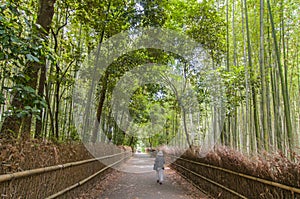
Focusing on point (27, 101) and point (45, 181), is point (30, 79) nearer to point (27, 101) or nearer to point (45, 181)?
point (27, 101)

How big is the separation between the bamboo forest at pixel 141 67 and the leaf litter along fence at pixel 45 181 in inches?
2.7

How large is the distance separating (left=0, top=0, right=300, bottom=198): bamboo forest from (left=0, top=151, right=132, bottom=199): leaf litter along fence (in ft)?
0.22

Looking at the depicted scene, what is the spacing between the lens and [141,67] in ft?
30.2

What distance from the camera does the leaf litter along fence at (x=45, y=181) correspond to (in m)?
2.50

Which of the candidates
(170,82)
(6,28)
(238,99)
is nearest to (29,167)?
(6,28)

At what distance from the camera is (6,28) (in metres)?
2.36

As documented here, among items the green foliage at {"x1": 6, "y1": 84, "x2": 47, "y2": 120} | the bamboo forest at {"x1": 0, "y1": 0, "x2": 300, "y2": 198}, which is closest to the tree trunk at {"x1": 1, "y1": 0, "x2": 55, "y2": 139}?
the bamboo forest at {"x1": 0, "y1": 0, "x2": 300, "y2": 198}

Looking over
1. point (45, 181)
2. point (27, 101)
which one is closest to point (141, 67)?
point (45, 181)

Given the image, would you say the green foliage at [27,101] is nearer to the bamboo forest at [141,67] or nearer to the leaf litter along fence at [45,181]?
the bamboo forest at [141,67]

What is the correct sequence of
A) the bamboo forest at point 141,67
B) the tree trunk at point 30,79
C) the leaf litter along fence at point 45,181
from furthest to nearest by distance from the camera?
the tree trunk at point 30,79, the bamboo forest at point 141,67, the leaf litter along fence at point 45,181

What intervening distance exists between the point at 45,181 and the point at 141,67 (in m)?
6.30

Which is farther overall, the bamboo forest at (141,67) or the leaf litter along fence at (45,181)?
the bamboo forest at (141,67)

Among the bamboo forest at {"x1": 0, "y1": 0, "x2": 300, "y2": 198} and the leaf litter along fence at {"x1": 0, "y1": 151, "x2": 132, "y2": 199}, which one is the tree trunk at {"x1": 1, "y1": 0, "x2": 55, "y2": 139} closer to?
the bamboo forest at {"x1": 0, "y1": 0, "x2": 300, "y2": 198}

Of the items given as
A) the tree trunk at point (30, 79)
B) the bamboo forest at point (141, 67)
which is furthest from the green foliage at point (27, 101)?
the tree trunk at point (30, 79)
